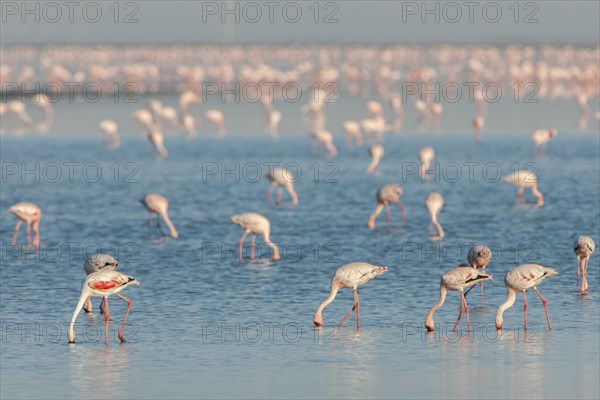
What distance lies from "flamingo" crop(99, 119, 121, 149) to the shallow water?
674 cm

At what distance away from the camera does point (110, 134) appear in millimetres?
47844

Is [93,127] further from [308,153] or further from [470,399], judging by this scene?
[470,399]

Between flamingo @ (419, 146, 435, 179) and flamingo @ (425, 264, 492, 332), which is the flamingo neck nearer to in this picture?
flamingo @ (425, 264, 492, 332)

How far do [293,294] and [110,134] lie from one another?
2901cm

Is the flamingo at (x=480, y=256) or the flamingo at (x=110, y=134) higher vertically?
the flamingo at (x=110, y=134)

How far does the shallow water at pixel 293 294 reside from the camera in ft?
46.7

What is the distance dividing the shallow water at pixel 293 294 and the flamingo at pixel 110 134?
674cm

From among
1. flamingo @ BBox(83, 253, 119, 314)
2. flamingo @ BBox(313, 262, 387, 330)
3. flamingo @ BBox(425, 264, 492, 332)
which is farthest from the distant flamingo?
flamingo @ BBox(425, 264, 492, 332)

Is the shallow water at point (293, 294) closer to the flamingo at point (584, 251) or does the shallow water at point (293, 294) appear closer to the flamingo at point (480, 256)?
the flamingo at point (584, 251)

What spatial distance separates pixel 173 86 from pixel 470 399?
7229 cm

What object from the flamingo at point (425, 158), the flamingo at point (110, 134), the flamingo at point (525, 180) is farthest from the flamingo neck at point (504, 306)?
the flamingo at point (110, 134)

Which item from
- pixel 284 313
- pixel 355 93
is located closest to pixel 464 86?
pixel 355 93

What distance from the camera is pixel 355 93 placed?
79688mm

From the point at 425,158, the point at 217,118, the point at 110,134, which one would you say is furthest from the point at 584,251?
the point at 217,118
